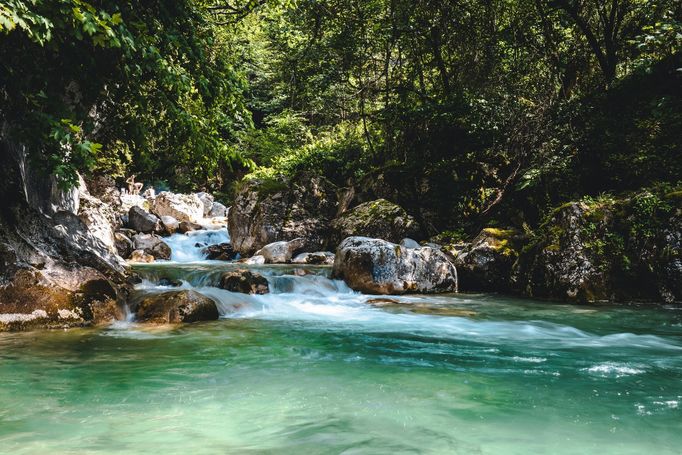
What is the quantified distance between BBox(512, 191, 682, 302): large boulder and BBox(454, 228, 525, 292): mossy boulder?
74 cm

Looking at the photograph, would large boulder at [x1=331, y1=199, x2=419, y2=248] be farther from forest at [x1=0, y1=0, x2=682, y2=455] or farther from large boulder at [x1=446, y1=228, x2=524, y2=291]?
large boulder at [x1=446, y1=228, x2=524, y2=291]

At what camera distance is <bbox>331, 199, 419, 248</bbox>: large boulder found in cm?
1479

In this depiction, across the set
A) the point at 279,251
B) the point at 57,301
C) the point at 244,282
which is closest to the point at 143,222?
the point at 279,251

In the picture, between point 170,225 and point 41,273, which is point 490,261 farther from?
point 170,225

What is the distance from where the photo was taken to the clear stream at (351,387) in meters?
2.98

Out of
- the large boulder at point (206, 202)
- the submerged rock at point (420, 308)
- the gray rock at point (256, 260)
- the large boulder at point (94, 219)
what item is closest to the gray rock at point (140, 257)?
the large boulder at point (94, 219)

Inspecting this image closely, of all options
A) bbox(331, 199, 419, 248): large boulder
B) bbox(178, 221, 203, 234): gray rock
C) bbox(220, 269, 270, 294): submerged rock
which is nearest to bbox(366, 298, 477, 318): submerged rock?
bbox(220, 269, 270, 294): submerged rock

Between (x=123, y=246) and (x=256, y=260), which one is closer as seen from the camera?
(x=256, y=260)

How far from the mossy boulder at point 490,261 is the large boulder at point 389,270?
2.04ft

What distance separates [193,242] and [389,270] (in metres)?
11.2

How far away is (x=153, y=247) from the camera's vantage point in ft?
57.3

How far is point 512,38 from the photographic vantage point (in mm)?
13961

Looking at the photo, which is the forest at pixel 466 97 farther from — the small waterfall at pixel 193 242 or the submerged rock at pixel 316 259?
the small waterfall at pixel 193 242

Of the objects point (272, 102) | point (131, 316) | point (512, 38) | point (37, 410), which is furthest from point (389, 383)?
point (272, 102)
